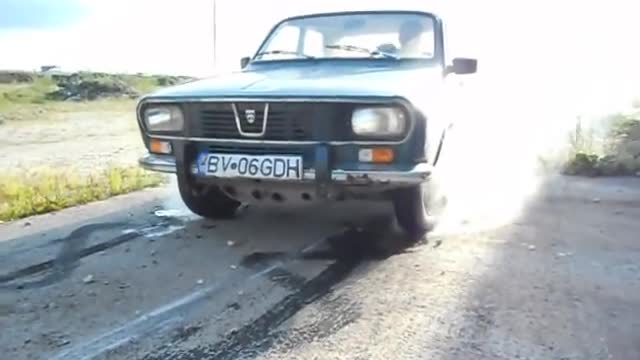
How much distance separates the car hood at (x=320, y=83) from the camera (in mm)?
3800

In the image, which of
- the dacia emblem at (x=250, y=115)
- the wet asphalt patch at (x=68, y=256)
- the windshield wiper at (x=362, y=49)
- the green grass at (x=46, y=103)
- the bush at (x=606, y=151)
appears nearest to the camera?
the wet asphalt patch at (x=68, y=256)

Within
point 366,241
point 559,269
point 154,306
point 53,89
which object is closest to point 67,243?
point 154,306

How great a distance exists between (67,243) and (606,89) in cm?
1395

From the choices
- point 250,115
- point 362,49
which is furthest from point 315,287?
point 362,49

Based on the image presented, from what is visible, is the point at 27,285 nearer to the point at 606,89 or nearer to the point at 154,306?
the point at 154,306

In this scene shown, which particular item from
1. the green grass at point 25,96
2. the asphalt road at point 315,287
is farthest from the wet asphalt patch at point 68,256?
the green grass at point 25,96

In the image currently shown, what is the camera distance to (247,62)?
5402 millimetres

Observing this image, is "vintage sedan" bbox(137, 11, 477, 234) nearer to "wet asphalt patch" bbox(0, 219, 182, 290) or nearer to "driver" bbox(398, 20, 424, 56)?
"driver" bbox(398, 20, 424, 56)

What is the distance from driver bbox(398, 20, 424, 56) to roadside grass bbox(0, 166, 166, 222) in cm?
286

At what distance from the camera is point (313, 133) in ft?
12.5

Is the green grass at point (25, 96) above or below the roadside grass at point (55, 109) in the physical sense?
above

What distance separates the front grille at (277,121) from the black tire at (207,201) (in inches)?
14.9

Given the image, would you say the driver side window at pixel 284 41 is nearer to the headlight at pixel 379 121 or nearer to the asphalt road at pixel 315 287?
the asphalt road at pixel 315 287

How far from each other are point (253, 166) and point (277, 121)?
0.93 feet
